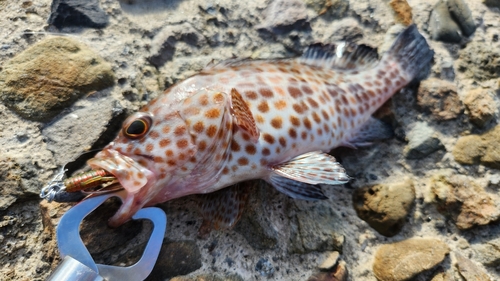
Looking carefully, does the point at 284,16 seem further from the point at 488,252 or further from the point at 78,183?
the point at 488,252

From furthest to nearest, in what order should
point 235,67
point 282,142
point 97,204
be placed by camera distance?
point 235,67
point 282,142
point 97,204

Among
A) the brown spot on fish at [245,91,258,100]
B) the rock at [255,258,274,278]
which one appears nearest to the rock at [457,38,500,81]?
the brown spot on fish at [245,91,258,100]

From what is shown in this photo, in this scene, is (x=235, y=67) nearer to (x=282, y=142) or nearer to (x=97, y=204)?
(x=282, y=142)

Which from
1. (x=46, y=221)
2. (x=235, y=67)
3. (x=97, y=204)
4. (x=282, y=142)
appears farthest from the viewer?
(x=235, y=67)

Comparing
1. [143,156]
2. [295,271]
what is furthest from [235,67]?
[295,271]

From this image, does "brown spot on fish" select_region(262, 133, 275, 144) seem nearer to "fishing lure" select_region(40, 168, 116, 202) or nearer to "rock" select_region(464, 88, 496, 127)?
"fishing lure" select_region(40, 168, 116, 202)

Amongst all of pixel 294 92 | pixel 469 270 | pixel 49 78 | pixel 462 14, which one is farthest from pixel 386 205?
pixel 49 78
